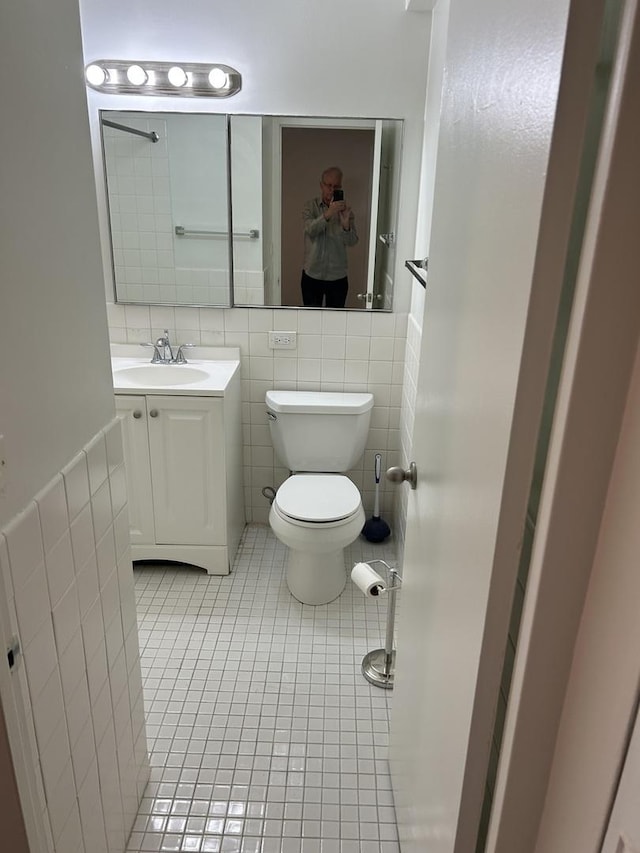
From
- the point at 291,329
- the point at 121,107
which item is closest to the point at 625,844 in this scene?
the point at 291,329

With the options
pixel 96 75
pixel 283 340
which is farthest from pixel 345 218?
pixel 96 75

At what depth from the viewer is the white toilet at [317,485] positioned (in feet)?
7.54

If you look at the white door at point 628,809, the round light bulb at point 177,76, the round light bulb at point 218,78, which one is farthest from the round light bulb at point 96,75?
the white door at point 628,809

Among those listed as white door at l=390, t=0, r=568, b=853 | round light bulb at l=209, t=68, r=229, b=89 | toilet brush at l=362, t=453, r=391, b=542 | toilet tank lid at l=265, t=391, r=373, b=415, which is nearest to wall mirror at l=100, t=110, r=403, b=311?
round light bulb at l=209, t=68, r=229, b=89

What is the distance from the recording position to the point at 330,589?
8.04 feet

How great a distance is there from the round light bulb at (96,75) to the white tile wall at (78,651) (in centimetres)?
173

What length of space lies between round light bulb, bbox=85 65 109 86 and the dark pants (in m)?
1.07

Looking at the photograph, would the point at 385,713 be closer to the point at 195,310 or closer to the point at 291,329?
the point at 291,329

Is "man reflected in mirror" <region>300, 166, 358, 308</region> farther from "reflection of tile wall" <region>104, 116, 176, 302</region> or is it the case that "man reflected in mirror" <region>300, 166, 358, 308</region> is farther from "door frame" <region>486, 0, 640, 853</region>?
"door frame" <region>486, 0, 640, 853</region>

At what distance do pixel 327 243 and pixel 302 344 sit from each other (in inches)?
17.6

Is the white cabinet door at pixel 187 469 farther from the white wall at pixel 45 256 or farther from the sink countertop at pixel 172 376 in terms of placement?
the white wall at pixel 45 256

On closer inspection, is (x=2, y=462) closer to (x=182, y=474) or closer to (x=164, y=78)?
(x=182, y=474)

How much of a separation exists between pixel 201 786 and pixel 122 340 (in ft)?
6.14

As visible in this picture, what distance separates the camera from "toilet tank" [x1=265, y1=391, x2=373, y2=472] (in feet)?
8.53
